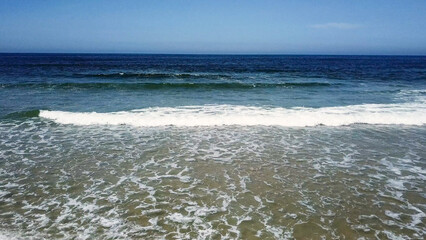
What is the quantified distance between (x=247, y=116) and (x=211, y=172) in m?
6.60

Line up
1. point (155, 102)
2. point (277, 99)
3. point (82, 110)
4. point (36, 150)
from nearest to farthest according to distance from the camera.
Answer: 1. point (36, 150)
2. point (82, 110)
3. point (155, 102)
4. point (277, 99)

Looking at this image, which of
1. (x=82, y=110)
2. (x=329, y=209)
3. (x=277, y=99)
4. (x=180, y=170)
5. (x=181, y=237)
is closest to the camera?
(x=181, y=237)

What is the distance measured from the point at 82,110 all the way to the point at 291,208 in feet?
Answer: 42.3

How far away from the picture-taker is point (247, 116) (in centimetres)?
1372

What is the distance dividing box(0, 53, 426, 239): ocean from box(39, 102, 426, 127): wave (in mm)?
53

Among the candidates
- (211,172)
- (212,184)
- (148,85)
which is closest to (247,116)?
(211,172)

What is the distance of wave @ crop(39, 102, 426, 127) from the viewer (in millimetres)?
12750

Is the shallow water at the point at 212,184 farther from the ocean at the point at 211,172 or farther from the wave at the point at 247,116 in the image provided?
the wave at the point at 247,116

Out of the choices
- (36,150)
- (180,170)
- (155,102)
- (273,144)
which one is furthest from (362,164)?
(155,102)

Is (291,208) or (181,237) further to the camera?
(291,208)

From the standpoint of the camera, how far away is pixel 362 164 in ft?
26.7

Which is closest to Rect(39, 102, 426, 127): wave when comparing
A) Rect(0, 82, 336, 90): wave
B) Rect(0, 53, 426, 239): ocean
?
Rect(0, 53, 426, 239): ocean

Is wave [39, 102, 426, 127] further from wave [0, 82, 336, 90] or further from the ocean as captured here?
wave [0, 82, 336, 90]

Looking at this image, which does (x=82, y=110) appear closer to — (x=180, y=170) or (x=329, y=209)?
(x=180, y=170)
